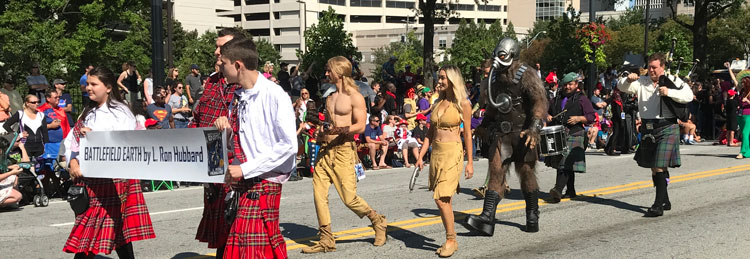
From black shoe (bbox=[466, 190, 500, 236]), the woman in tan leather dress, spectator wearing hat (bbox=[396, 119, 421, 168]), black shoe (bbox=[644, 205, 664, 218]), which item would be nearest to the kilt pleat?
black shoe (bbox=[644, 205, 664, 218])

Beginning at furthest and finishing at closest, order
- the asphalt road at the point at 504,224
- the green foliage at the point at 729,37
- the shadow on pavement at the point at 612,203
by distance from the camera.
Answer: the green foliage at the point at 729,37
the shadow on pavement at the point at 612,203
the asphalt road at the point at 504,224

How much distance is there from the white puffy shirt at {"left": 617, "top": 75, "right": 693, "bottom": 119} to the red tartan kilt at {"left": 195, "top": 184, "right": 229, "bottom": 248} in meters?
6.03

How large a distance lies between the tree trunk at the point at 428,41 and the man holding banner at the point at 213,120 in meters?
19.3

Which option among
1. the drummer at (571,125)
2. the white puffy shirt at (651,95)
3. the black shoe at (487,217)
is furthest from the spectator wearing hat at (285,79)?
the black shoe at (487,217)

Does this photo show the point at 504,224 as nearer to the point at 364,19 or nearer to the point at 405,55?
the point at 405,55

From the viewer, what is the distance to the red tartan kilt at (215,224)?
18.1ft

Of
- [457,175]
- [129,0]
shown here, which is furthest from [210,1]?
[457,175]

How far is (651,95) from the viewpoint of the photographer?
378 inches

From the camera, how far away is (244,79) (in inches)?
187

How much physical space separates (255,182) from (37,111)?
9663 millimetres

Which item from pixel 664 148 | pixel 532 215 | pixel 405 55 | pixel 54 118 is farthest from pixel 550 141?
pixel 405 55

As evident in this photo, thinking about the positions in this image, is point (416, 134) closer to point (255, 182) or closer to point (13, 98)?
point (13, 98)

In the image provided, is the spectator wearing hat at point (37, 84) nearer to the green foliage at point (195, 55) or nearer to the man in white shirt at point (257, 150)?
the man in white shirt at point (257, 150)

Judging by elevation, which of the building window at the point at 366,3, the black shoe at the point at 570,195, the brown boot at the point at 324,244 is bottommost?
the black shoe at the point at 570,195
